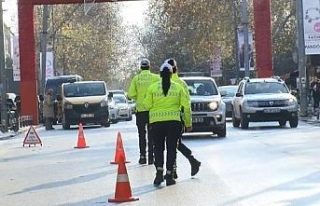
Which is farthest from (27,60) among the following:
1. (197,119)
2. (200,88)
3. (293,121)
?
(197,119)

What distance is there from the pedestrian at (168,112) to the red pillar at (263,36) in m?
27.7

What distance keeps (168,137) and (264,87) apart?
56.1 ft

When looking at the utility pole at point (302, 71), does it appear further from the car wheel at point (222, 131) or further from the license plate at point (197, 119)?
the license plate at point (197, 119)

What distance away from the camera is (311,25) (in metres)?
35.5

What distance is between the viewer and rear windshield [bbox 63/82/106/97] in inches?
1460

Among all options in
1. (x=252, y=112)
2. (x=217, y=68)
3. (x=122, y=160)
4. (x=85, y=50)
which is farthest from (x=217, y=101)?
(x=85, y=50)

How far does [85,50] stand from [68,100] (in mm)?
45525

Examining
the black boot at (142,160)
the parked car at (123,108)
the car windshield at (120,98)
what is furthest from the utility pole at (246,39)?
the black boot at (142,160)

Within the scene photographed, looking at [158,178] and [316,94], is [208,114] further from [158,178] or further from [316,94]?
[316,94]

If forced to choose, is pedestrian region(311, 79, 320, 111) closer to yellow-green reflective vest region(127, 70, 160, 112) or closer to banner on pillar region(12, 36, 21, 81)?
banner on pillar region(12, 36, 21, 81)

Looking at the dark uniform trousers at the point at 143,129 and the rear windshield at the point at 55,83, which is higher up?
the rear windshield at the point at 55,83

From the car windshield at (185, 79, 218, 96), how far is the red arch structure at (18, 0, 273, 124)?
15.7 m

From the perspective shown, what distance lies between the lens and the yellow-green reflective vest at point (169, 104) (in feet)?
43.4

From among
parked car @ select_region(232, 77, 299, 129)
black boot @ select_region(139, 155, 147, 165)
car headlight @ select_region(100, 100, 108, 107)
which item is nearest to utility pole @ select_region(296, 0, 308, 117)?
parked car @ select_region(232, 77, 299, 129)
